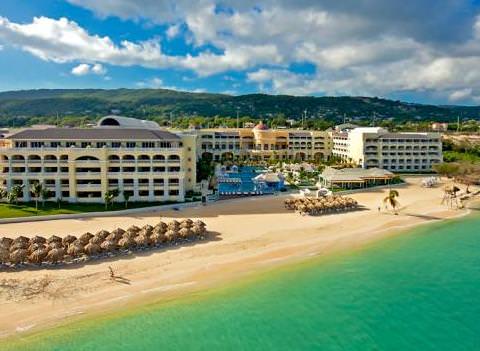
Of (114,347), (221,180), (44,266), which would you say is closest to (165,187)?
(221,180)

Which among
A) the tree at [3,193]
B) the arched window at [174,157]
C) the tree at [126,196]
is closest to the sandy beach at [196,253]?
the tree at [126,196]

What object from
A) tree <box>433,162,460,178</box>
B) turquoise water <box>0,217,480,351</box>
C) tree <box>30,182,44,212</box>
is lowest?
turquoise water <box>0,217,480,351</box>

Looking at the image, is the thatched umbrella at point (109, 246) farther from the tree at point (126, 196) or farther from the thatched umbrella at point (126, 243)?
the tree at point (126, 196)

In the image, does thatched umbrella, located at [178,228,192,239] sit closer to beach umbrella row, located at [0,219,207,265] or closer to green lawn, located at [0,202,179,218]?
beach umbrella row, located at [0,219,207,265]

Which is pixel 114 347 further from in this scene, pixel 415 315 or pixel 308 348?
pixel 415 315

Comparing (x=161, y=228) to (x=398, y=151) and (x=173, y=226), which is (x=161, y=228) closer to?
(x=173, y=226)

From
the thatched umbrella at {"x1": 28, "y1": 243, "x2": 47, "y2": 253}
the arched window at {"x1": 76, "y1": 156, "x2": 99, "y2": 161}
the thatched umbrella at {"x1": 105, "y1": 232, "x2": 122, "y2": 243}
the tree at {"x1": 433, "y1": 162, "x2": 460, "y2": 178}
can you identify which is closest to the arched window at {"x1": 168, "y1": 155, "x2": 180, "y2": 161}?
the arched window at {"x1": 76, "y1": 156, "x2": 99, "y2": 161}
